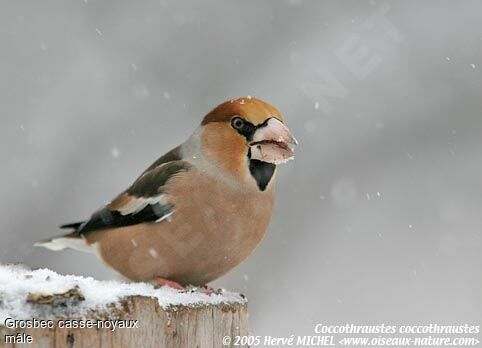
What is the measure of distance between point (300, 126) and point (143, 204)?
607 centimetres

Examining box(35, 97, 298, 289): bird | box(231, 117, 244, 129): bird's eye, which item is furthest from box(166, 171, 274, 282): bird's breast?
box(231, 117, 244, 129): bird's eye

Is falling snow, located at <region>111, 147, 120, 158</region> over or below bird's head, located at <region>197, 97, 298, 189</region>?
below

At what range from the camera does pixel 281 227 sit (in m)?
9.53

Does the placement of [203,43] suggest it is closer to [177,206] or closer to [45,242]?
[45,242]

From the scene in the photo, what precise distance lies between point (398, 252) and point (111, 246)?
617 centimetres

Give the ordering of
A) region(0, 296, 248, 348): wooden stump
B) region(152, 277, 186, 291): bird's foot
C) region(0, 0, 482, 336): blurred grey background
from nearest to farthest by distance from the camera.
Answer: region(0, 296, 248, 348): wooden stump
region(152, 277, 186, 291): bird's foot
region(0, 0, 482, 336): blurred grey background

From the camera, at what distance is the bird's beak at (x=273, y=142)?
391cm

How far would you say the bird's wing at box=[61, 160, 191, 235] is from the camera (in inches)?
161

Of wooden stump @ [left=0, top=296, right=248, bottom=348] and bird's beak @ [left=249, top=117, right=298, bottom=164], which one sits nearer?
wooden stump @ [left=0, top=296, right=248, bottom=348]

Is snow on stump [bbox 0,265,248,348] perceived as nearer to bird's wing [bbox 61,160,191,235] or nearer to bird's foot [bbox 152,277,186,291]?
bird's foot [bbox 152,277,186,291]

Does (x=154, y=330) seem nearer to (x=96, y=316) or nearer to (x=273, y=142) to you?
(x=96, y=316)

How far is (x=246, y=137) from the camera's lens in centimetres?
412

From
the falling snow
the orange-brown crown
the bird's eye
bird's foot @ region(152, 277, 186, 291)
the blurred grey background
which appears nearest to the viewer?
bird's foot @ region(152, 277, 186, 291)

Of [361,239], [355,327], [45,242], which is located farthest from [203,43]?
[45,242]
